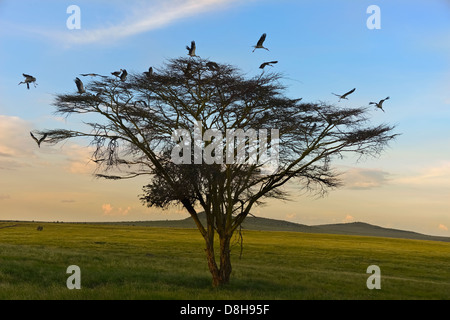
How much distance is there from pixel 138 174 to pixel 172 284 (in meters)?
5.91

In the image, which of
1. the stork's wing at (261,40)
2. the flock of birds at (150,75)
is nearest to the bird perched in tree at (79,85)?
the flock of birds at (150,75)

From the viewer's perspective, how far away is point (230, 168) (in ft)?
69.2

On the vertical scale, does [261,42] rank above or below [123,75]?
above

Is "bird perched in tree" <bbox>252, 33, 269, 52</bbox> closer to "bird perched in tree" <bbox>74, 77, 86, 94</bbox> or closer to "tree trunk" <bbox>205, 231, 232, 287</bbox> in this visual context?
"bird perched in tree" <bbox>74, 77, 86, 94</bbox>

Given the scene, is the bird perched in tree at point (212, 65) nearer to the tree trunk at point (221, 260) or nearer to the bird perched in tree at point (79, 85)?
the bird perched in tree at point (79, 85)

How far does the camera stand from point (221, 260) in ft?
71.1

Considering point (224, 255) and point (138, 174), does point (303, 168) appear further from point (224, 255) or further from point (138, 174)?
point (138, 174)

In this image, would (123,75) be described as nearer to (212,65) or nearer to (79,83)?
(79,83)

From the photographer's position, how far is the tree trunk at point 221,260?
21.2 metres

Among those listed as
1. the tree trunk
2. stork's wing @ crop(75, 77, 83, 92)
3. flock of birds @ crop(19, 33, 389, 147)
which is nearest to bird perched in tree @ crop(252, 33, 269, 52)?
flock of birds @ crop(19, 33, 389, 147)

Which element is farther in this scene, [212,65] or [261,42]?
[212,65]

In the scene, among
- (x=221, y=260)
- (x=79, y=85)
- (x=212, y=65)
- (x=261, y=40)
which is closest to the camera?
(x=261, y=40)

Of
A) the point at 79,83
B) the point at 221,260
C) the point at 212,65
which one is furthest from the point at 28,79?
the point at 221,260

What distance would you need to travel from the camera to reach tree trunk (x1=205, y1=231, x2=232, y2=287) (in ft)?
69.4
